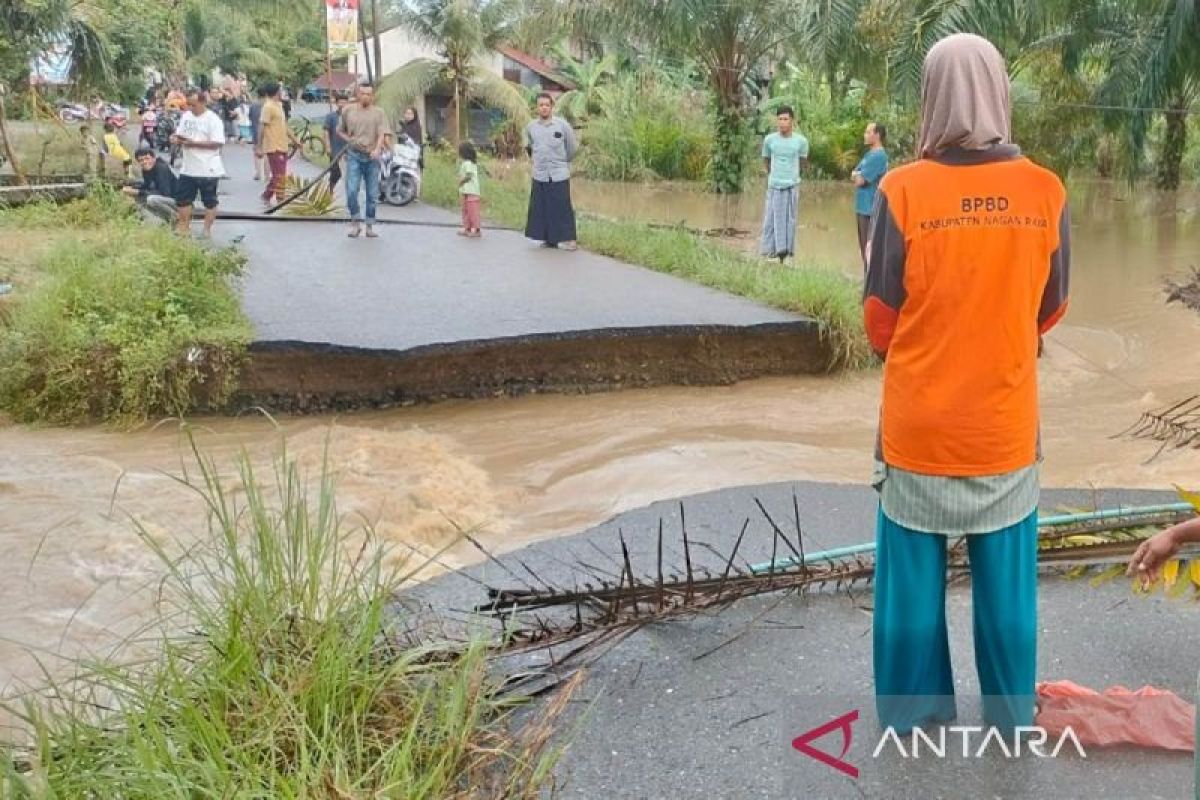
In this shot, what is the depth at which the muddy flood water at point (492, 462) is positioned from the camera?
534 cm

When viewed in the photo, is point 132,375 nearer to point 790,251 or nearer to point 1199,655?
point 1199,655

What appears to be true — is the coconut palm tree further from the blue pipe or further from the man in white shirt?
the blue pipe

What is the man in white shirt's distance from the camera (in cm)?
1156

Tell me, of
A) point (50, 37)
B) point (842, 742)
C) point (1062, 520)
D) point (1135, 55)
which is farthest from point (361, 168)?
point (1135, 55)

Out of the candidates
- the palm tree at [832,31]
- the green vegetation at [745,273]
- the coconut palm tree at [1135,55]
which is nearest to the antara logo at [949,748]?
the green vegetation at [745,273]

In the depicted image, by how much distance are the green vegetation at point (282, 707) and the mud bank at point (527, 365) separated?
490 centimetres

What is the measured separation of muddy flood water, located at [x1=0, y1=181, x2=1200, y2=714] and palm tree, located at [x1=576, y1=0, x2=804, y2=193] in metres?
13.0

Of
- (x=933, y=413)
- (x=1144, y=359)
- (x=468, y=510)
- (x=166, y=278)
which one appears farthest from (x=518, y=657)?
(x=1144, y=359)

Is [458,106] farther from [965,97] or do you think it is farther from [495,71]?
[965,97]

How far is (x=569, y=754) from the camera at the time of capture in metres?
3.04

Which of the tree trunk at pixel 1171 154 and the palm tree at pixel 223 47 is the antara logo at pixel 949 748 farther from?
the palm tree at pixel 223 47

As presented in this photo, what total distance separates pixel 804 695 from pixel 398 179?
15.5m

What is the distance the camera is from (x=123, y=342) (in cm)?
764

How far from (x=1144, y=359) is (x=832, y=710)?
8.32 m
